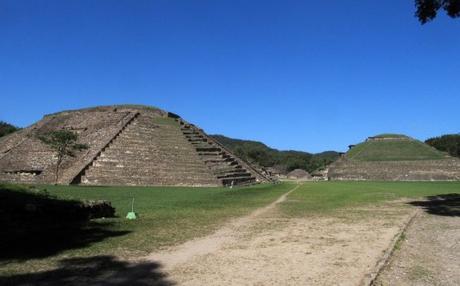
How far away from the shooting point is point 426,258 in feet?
29.9

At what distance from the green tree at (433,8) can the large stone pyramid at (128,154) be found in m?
20.7

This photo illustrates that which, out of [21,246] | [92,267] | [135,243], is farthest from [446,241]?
[21,246]

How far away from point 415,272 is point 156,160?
30.9m

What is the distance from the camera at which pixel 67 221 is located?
43.9 feet

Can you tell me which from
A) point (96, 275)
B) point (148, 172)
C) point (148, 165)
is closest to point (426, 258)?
point (96, 275)

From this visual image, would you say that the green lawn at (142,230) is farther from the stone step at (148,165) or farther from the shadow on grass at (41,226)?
the stone step at (148,165)

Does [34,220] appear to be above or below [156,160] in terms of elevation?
below

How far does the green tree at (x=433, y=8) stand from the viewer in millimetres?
17969

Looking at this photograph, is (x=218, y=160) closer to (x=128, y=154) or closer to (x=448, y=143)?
(x=128, y=154)

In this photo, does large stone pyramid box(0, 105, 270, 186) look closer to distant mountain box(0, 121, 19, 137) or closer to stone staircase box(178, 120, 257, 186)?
stone staircase box(178, 120, 257, 186)

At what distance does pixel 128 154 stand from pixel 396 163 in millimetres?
40653

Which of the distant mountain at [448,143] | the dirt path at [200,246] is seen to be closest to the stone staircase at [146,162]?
the dirt path at [200,246]

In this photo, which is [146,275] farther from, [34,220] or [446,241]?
[446,241]

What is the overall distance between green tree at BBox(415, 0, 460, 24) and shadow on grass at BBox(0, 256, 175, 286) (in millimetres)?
15580
